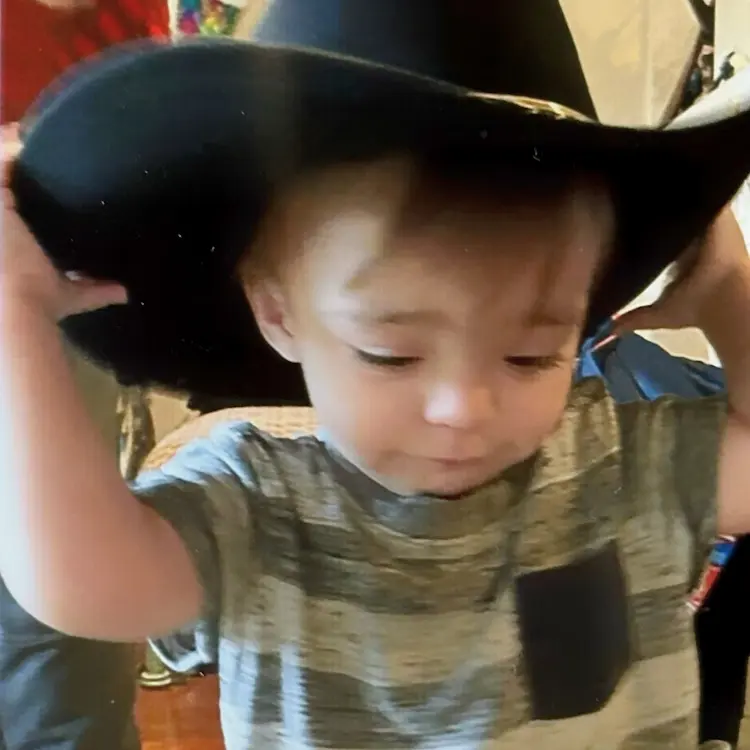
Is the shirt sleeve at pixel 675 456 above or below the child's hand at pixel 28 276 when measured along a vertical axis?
below

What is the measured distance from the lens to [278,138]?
337 millimetres

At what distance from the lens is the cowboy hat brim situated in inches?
12.7

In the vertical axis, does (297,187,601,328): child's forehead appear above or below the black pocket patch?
above

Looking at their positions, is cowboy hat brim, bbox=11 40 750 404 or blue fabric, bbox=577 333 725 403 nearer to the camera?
cowboy hat brim, bbox=11 40 750 404

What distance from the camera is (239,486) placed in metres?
0.41

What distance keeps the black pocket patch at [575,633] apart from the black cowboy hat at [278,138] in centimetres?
11

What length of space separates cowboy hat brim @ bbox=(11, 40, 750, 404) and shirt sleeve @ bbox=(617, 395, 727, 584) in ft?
0.22

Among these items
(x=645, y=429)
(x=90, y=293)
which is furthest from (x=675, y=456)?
(x=90, y=293)

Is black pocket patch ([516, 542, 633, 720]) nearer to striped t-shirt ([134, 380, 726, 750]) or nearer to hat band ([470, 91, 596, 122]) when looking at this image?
striped t-shirt ([134, 380, 726, 750])

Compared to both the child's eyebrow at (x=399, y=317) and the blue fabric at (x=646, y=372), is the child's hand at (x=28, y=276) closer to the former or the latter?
the child's eyebrow at (x=399, y=317)

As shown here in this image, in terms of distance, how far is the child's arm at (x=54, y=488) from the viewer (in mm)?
357

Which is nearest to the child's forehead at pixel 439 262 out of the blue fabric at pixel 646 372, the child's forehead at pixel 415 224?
the child's forehead at pixel 415 224

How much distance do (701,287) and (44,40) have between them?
0.26 metres

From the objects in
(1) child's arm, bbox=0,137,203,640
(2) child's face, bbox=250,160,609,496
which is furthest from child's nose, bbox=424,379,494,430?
(1) child's arm, bbox=0,137,203,640
